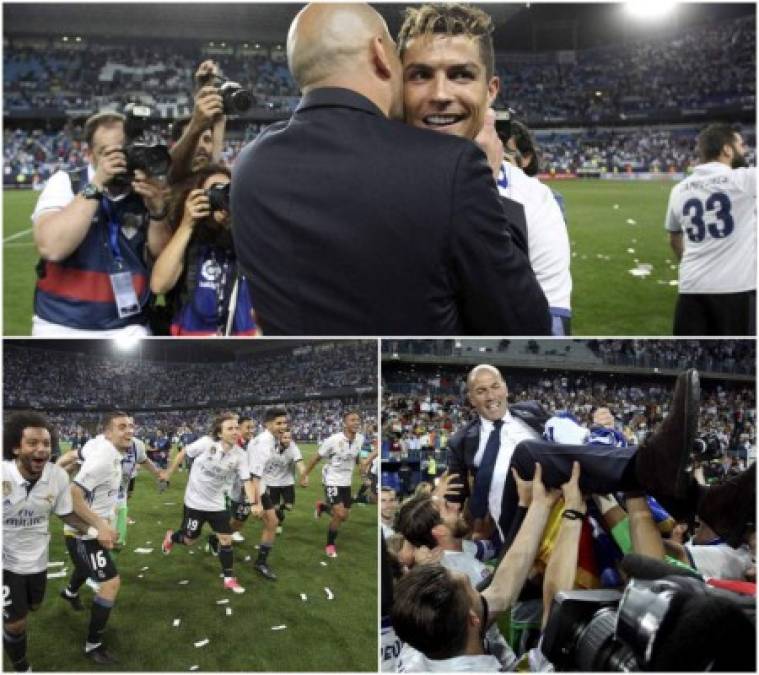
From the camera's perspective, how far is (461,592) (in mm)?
1956

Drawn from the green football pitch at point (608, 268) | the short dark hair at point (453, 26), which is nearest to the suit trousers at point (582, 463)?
the short dark hair at point (453, 26)

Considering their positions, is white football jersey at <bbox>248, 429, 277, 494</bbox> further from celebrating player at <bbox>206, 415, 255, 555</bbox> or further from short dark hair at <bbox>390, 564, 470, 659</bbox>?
short dark hair at <bbox>390, 564, 470, 659</bbox>

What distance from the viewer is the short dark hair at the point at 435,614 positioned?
1.94 meters

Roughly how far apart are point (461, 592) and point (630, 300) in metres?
6.69

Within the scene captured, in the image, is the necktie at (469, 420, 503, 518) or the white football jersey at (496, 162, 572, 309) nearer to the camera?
the white football jersey at (496, 162, 572, 309)

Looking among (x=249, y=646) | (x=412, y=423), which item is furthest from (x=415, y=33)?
(x=249, y=646)

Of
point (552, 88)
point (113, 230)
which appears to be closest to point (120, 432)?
point (113, 230)

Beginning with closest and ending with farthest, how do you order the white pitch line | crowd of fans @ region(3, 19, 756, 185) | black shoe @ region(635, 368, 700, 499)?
black shoe @ region(635, 368, 700, 499), the white pitch line, crowd of fans @ region(3, 19, 756, 185)

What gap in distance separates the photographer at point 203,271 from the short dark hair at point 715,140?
2.80 meters

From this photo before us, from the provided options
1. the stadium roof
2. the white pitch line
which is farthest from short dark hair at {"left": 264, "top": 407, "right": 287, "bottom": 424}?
the stadium roof

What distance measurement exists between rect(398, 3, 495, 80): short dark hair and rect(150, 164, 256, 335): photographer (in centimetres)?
106

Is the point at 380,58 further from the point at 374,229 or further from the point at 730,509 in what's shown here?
the point at 730,509

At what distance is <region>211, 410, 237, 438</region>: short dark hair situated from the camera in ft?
7.73

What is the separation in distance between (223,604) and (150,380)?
28.5 inches
